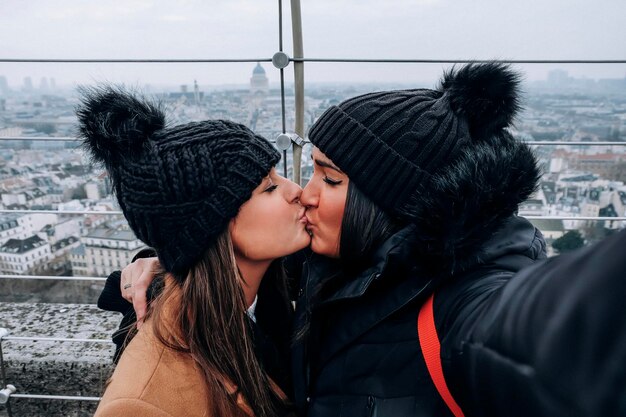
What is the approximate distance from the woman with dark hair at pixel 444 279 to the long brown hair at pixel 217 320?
0.41ft

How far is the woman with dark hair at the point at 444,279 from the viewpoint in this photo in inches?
17.5

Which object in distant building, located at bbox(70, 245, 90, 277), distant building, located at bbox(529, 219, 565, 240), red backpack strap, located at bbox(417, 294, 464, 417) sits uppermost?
red backpack strap, located at bbox(417, 294, 464, 417)

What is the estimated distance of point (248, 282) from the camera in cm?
128

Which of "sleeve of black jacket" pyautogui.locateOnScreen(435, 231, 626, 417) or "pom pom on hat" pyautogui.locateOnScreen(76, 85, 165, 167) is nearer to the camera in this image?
"sleeve of black jacket" pyautogui.locateOnScreen(435, 231, 626, 417)

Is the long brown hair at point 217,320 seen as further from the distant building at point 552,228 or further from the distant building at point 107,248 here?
the distant building at point 552,228

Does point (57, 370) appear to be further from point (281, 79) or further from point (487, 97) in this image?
point (487, 97)

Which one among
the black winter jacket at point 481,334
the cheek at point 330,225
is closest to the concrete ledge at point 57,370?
the black winter jacket at point 481,334

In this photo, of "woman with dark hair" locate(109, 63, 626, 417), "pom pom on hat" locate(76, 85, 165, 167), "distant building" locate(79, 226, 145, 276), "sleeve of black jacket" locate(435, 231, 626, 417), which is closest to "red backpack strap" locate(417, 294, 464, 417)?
"woman with dark hair" locate(109, 63, 626, 417)

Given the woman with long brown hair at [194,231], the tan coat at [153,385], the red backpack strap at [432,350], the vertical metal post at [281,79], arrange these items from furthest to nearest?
1. the vertical metal post at [281,79]
2. the woman with long brown hair at [194,231]
3. the tan coat at [153,385]
4. the red backpack strap at [432,350]

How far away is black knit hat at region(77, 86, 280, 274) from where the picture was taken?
1.03m

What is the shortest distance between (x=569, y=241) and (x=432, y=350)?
126 centimetres

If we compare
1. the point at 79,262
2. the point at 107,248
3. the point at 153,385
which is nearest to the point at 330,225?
the point at 153,385

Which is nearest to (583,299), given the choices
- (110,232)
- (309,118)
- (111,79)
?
(111,79)

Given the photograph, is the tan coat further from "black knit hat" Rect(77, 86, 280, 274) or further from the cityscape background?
the cityscape background
